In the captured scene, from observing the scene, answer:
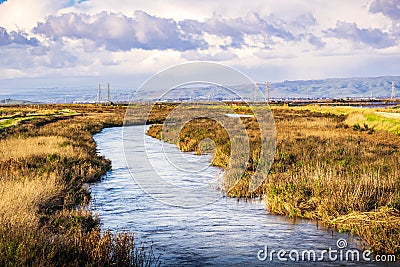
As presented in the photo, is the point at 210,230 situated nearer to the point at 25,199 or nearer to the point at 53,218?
the point at 53,218

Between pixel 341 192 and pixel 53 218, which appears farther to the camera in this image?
pixel 341 192

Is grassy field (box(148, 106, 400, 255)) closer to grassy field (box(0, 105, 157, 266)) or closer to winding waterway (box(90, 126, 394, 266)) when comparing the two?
winding waterway (box(90, 126, 394, 266))

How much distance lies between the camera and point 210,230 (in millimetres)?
15820

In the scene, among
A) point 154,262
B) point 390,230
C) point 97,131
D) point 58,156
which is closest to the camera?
point 154,262

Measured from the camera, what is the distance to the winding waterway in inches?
521

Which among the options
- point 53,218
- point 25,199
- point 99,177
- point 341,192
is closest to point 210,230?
point 341,192

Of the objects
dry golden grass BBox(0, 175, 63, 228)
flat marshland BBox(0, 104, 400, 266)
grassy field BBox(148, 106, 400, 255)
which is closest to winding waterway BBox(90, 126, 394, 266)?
grassy field BBox(148, 106, 400, 255)

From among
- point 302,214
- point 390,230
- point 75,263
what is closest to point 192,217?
point 302,214

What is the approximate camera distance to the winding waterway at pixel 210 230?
521 inches

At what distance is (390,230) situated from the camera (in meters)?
13.5

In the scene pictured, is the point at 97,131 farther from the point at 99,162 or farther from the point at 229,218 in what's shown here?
the point at 229,218

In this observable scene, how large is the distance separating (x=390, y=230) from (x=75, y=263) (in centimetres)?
833

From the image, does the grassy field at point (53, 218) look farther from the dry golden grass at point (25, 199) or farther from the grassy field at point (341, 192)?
the grassy field at point (341, 192)

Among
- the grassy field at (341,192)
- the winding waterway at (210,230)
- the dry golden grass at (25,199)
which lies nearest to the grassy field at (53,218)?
the dry golden grass at (25,199)
